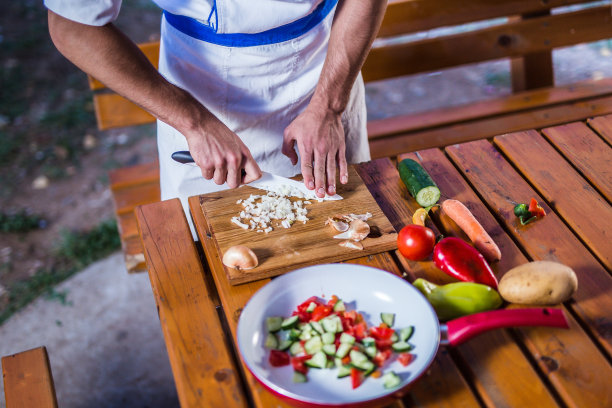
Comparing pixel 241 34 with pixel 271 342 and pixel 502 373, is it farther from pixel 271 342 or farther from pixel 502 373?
pixel 502 373

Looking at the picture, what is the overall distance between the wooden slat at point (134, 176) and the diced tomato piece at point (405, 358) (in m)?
2.12

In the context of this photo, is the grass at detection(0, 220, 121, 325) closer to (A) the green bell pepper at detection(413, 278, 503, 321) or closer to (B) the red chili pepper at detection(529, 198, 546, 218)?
(A) the green bell pepper at detection(413, 278, 503, 321)

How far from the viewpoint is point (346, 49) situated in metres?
2.22

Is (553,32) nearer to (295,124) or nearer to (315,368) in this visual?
(295,124)

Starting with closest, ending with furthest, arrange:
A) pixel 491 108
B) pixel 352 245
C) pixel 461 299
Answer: pixel 461 299 < pixel 352 245 < pixel 491 108

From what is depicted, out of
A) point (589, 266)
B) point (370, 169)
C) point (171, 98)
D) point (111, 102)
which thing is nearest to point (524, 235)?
point (589, 266)

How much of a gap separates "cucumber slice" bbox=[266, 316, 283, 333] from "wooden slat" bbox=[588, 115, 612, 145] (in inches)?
62.6

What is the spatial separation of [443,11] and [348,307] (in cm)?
248

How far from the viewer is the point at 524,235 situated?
1.83 meters

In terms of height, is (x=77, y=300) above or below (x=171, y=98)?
below

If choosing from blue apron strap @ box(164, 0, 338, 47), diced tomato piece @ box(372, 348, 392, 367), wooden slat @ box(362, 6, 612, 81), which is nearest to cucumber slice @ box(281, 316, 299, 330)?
diced tomato piece @ box(372, 348, 392, 367)

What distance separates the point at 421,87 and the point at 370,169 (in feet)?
10.9

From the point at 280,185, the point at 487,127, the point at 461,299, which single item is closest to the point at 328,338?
the point at 461,299

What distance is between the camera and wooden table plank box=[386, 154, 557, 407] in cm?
136
